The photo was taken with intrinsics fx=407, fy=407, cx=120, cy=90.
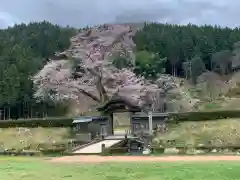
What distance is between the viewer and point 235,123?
3023 cm

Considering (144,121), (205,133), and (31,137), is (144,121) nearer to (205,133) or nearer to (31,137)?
(205,133)

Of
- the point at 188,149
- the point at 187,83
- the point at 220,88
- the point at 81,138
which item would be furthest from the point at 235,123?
the point at 187,83

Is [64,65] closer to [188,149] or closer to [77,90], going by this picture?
[77,90]

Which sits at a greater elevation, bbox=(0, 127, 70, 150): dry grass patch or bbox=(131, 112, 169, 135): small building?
bbox=(131, 112, 169, 135): small building

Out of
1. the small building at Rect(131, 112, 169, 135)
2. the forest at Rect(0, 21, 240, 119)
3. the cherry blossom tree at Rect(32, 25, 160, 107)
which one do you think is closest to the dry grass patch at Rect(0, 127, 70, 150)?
the cherry blossom tree at Rect(32, 25, 160, 107)

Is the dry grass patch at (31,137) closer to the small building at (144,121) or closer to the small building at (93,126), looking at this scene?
the small building at (93,126)

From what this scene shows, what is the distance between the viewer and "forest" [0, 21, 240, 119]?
6391 cm

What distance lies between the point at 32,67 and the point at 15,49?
3940 millimetres

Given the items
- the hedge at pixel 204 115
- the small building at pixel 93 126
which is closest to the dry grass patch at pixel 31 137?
the small building at pixel 93 126

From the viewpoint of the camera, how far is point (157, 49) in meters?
92.4

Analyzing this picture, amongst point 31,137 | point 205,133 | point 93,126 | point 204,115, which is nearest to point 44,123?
point 31,137

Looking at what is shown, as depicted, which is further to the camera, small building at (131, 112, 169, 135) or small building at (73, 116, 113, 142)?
small building at (73, 116, 113, 142)

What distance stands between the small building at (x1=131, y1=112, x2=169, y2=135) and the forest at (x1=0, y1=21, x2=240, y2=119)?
97.5ft

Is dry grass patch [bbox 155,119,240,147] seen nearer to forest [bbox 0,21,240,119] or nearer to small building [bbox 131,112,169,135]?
small building [bbox 131,112,169,135]
